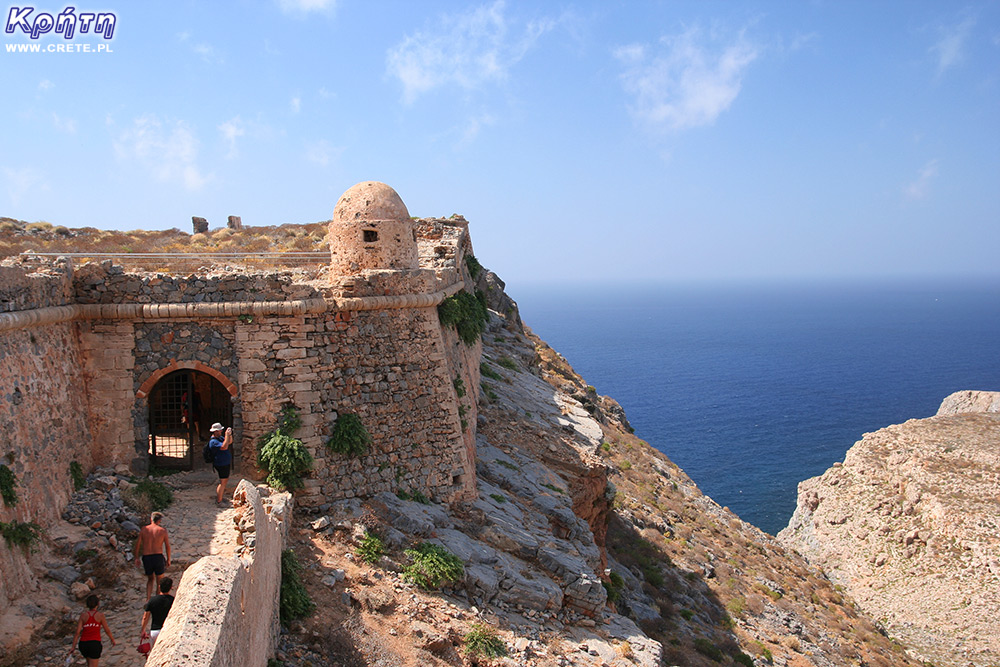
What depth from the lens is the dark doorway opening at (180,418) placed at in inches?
552

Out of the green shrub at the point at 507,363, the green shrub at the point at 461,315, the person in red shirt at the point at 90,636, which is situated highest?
the green shrub at the point at 461,315

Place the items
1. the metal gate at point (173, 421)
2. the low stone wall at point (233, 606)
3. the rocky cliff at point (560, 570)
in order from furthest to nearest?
the metal gate at point (173, 421) → the rocky cliff at point (560, 570) → the low stone wall at point (233, 606)

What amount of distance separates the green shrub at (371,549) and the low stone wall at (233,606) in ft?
6.73

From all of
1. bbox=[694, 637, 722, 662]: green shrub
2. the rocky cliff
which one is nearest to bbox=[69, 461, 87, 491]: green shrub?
the rocky cliff

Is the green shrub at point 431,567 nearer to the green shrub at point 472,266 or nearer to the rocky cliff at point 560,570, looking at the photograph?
the rocky cliff at point 560,570

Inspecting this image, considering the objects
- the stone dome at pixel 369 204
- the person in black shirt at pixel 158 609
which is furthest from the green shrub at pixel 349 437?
the person in black shirt at pixel 158 609

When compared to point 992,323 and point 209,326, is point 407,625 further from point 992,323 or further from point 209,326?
point 992,323

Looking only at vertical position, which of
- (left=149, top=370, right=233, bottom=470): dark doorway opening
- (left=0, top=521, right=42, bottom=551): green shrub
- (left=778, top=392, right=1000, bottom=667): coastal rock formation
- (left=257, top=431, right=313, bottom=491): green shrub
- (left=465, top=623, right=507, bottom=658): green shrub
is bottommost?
(left=778, top=392, right=1000, bottom=667): coastal rock formation

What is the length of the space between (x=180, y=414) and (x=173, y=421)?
198 mm

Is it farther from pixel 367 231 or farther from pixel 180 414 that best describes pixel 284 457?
pixel 367 231

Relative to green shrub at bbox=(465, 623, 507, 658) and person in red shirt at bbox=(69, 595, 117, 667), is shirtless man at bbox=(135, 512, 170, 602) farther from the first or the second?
green shrub at bbox=(465, 623, 507, 658)

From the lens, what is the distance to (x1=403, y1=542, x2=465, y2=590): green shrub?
12.5m

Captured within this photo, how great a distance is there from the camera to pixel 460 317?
19125mm

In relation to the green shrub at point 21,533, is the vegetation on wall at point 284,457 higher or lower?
higher
